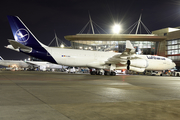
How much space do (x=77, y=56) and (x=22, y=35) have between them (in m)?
8.50

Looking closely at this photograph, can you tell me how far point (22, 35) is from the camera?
2541 centimetres

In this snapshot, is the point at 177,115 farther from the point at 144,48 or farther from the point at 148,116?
the point at 144,48

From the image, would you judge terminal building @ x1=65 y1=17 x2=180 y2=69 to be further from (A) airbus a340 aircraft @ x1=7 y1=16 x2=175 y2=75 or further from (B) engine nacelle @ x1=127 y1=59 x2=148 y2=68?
(B) engine nacelle @ x1=127 y1=59 x2=148 y2=68

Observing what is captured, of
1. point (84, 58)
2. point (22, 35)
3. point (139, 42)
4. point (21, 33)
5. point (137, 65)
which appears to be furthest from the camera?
point (139, 42)

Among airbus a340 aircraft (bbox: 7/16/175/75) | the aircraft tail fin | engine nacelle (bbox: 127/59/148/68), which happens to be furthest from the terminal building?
the aircraft tail fin

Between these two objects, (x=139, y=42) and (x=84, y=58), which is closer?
(x=84, y=58)

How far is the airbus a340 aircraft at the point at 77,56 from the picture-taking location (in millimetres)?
24875

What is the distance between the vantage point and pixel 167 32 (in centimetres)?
6856

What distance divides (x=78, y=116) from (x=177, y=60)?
69975 millimetres

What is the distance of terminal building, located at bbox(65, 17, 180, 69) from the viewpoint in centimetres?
6696

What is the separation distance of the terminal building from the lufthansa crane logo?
141 feet

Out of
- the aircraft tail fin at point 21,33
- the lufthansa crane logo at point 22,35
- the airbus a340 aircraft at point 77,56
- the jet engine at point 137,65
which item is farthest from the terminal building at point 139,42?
the lufthansa crane logo at point 22,35

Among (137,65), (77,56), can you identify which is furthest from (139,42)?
(77,56)

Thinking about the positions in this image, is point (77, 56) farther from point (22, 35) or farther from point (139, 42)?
point (139, 42)
